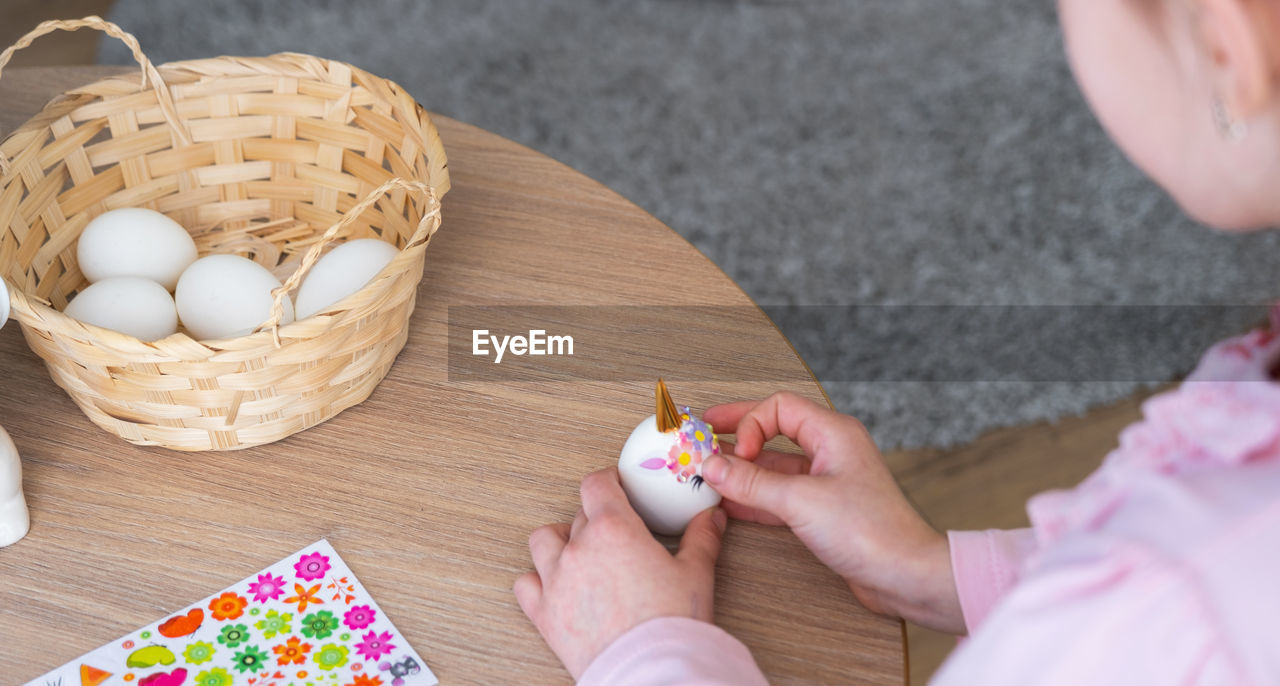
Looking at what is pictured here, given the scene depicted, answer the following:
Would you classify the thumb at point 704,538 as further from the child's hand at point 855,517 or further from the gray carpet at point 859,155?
the gray carpet at point 859,155

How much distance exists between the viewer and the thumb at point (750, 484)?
2.23 ft

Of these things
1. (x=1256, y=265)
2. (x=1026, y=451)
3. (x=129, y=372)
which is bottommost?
(x=1026, y=451)

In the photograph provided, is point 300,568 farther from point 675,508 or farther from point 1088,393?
point 1088,393

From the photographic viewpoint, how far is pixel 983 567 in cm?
67

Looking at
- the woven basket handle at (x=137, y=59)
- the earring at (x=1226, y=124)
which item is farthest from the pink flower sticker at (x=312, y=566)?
the earring at (x=1226, y=124)

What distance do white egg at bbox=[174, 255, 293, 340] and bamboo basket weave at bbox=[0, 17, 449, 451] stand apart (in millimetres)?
52

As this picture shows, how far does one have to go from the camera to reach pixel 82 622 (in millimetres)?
644

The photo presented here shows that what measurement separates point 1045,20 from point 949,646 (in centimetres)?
177

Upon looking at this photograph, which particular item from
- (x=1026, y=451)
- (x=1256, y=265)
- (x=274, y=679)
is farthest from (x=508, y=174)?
(x=1256, y=265)

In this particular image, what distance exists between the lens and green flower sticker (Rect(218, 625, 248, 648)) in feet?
2.09

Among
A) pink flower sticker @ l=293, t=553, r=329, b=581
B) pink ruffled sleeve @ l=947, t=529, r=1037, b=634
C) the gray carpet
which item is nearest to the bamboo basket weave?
pink flower sticker @ l=293, t=553, r=329, b=581

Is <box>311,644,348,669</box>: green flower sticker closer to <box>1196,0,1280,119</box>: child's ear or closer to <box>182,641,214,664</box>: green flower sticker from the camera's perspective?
<box>182,641,214,664</box>: green flower sticker

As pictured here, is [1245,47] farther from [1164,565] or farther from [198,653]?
[198,653]

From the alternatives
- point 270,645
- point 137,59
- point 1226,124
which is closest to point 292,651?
point 270,645
